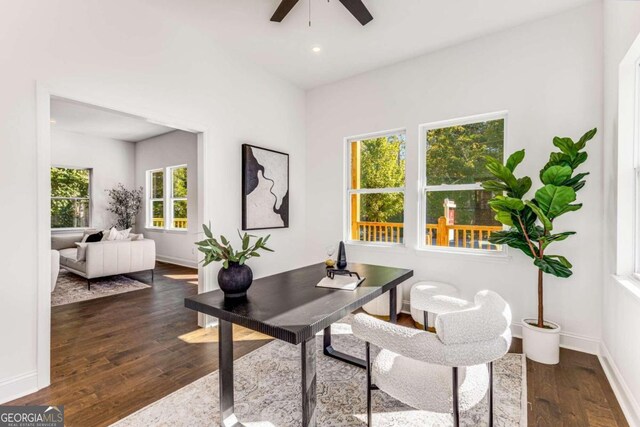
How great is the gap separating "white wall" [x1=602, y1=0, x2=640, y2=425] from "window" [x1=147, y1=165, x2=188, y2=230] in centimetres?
671

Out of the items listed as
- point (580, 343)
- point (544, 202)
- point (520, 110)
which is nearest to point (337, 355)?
point (544, 202)

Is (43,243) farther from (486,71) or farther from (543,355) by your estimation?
(486,71)

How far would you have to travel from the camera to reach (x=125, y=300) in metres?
4.12

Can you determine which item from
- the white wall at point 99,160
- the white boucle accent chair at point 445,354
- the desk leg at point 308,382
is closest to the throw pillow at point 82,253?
the white wall at point 99,160

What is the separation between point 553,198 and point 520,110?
3.61ft

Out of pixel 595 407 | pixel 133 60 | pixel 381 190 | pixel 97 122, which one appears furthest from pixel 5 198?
pixel 97 122

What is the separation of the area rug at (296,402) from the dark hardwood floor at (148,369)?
0.11m

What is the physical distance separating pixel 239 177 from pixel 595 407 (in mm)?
3555

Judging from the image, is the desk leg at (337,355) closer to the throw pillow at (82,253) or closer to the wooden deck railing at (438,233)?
the wooden deck railing at (438,233)

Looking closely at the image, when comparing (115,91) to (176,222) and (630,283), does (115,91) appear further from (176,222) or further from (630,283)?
(176,222)

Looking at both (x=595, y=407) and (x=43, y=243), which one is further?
(x=43, y=243)

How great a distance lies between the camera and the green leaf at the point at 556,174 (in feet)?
7.48

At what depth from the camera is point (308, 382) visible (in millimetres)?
1495

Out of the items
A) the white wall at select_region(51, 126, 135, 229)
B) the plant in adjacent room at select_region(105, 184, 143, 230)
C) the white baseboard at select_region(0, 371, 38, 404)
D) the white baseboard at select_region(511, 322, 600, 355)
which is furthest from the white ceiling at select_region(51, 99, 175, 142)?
the white baseboard at select_region(511, 322, 600, 355)
